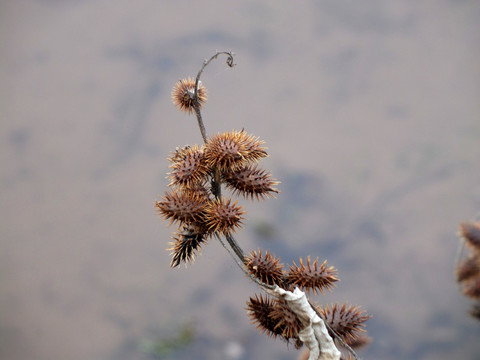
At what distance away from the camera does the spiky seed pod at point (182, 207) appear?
2.68 ft

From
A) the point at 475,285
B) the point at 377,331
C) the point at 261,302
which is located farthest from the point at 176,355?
the point at 261,302

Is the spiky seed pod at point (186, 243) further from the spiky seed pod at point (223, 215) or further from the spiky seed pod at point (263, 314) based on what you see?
the spiky seed pod at point (263, 314)

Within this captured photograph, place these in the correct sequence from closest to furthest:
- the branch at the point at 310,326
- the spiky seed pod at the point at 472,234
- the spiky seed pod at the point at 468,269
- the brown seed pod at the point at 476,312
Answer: the branch at the point at 310,326 → the spiky seed pod at the point at 472,234 → the spiky seed pod at the point at 468,269 → the brown seed pod at the point at 476,312

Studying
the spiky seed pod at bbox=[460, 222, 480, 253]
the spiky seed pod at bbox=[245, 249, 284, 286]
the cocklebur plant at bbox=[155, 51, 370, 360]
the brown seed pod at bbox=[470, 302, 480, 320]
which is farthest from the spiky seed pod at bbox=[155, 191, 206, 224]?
the brown seed pod at bbox=[470, 302, 480, 320]

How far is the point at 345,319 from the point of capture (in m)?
0.85

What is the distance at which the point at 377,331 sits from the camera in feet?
9.26

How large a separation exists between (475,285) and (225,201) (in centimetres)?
103

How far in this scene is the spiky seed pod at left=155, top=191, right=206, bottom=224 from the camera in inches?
32.2

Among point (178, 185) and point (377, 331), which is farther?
point (377, 331)

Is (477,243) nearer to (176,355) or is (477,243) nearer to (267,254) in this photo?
(267,254)

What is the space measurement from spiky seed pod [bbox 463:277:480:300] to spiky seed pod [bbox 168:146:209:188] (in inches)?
40.9

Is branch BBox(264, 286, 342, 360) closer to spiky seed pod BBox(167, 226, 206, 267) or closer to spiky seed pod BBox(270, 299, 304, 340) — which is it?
spiky seed pod BBox(270, 299, 304, 340)

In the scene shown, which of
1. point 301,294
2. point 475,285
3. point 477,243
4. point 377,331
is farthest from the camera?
point 377,331

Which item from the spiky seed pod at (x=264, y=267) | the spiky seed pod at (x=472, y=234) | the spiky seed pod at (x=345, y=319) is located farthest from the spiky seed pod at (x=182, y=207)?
the spiky seed pod at (x=472, y=234)
